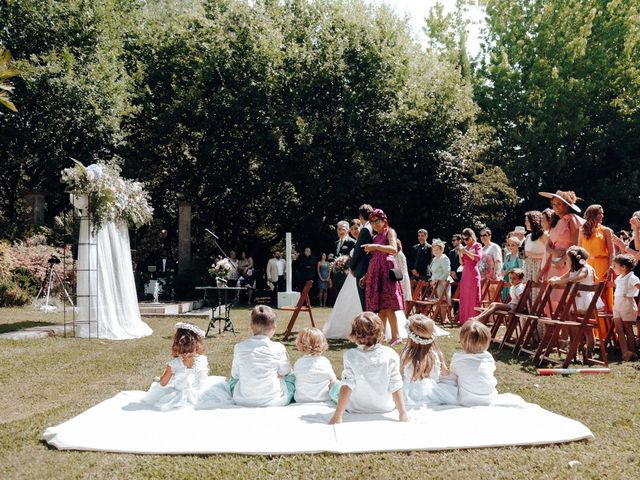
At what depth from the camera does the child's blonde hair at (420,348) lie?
19.9 feet

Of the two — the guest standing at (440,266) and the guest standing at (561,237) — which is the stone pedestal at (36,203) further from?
the guest standing at (561,237)

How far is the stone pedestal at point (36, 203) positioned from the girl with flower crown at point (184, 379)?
57.4ft

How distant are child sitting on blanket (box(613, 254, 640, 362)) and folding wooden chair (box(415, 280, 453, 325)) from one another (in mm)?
4339

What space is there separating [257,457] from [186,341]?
1715mm

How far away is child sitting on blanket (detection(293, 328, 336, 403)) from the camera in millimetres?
6277

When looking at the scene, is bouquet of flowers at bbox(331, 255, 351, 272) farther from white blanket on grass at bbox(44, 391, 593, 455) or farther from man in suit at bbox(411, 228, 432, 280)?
man in suit at bbox(411, 228, 432, 280)

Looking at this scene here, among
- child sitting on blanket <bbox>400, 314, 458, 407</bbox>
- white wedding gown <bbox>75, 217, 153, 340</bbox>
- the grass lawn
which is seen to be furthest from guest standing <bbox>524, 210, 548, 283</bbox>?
white wedding gown <bbox>75, 217, 153, 340</bbox>

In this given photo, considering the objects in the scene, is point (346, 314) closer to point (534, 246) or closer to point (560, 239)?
point (534, 246)

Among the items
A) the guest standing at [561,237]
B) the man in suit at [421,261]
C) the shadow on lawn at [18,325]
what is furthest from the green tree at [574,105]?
the shadow on lawn at [18,325]

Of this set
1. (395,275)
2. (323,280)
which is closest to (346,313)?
(395,275)

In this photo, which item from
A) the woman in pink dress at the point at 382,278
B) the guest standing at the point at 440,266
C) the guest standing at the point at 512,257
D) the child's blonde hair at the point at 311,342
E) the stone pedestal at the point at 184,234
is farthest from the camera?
the stone pedestal at the point at 184,234

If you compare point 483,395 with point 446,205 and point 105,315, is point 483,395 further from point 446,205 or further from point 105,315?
point 446,205

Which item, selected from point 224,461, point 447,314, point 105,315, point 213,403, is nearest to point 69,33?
point 105,315

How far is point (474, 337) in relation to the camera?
20.2 ft
